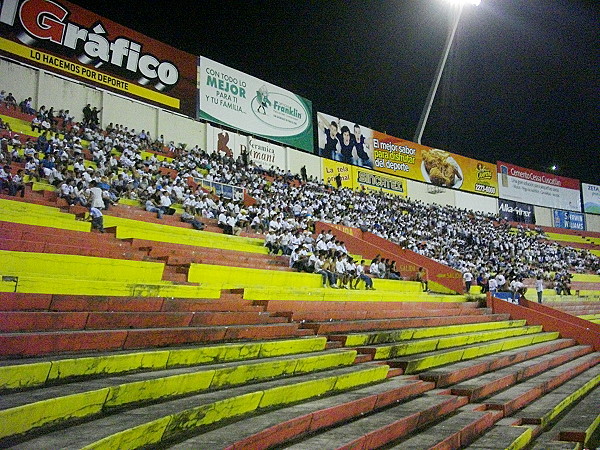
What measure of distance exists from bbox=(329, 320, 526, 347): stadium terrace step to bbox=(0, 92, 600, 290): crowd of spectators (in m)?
3.02

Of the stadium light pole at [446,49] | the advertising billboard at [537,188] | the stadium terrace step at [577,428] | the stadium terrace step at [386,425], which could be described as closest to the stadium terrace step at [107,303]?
the stadium terrace step at [386,425]

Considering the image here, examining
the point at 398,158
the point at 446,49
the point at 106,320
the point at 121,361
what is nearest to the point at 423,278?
the point at 106,320

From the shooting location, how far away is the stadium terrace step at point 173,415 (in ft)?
11.1

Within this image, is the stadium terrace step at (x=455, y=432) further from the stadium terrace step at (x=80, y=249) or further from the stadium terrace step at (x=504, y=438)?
the stadium terrace step at (x=80, y=249)

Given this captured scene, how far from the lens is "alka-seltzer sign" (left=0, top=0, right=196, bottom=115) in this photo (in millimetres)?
21156

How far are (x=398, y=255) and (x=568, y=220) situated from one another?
3276 cm

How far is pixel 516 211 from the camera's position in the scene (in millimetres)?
44250

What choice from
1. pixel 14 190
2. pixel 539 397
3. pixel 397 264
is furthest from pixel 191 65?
pixel 539 397

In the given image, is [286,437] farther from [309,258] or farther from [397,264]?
[397,264]

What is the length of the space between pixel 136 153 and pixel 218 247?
7610 millimetres

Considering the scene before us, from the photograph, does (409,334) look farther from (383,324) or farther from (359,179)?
(359,179)

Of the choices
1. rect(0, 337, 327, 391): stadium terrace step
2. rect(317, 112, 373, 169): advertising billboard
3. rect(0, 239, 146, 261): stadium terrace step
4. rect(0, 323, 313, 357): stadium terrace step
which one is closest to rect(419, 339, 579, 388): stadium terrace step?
rect(0, 337, 327, 391): stadium terrace step

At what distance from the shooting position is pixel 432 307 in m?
14.3

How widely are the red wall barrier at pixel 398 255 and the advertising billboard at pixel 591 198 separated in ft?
116
